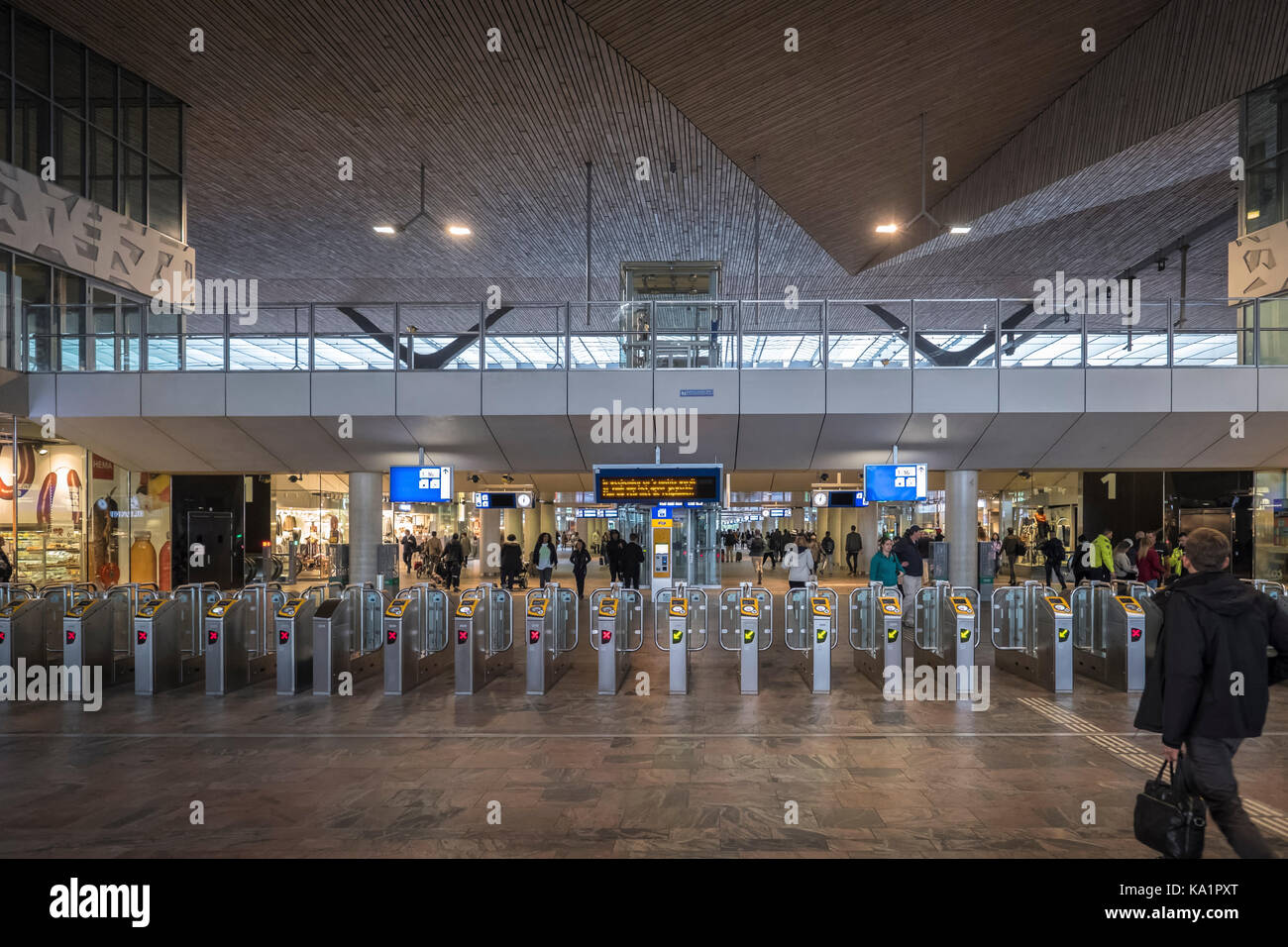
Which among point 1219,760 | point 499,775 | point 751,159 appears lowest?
point 499,775

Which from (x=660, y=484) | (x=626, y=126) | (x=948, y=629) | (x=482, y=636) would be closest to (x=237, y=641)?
(x=482, y=636)

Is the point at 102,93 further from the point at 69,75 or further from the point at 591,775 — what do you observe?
the point at 591,775

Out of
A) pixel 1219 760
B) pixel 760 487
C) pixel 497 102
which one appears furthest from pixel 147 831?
pixel 760 487

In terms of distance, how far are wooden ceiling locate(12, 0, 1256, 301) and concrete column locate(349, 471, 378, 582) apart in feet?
19.5

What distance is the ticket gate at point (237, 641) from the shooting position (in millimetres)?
9586

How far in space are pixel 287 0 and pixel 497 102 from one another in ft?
11.2

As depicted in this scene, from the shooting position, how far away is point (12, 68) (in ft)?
41.8

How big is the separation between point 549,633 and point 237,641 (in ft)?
12.0

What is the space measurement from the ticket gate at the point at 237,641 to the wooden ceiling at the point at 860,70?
8242 millimetres

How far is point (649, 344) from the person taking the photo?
547 inches

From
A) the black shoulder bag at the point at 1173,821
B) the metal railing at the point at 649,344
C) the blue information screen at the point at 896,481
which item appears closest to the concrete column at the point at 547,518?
the metal railing at the point at 649,344

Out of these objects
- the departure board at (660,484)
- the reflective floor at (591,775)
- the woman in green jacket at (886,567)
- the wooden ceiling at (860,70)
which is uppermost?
the wooden ceiling at (860,70)

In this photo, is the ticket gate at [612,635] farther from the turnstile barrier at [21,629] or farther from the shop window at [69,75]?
the shop window at [69,75]
